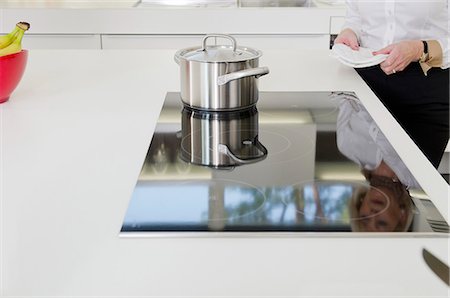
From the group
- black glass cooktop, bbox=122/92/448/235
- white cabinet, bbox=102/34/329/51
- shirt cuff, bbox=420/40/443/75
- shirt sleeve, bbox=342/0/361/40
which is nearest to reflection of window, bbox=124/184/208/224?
black glass cooktop, bbox=122/92/448/235

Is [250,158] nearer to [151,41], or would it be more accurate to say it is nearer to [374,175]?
[374,175]

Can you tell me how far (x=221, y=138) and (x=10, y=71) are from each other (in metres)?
0.52

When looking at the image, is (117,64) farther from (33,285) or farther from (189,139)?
(33,285)

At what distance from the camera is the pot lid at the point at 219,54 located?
4.09 ft

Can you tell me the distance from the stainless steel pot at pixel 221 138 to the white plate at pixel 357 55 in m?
0.35

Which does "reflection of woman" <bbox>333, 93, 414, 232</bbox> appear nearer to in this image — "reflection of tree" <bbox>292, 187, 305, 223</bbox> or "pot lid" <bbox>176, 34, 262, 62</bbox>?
"reflection of tree" <bbox>292, 187, 305, 223</bbox>

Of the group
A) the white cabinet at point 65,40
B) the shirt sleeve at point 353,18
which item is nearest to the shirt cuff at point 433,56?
the shirt sleeve at point 353,18

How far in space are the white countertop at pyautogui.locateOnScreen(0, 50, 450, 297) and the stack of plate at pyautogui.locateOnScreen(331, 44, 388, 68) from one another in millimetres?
206

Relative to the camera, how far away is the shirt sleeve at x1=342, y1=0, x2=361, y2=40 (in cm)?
177

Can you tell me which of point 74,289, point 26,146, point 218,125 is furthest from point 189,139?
point 74,289

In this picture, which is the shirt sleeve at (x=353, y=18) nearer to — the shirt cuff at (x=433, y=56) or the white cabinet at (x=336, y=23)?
the shirt cuff at (x=433, y=56)

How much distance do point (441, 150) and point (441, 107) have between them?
0.37ft

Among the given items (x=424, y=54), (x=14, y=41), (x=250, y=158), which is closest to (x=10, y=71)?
(x=14, y=41)

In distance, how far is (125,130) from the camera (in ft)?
3.89
